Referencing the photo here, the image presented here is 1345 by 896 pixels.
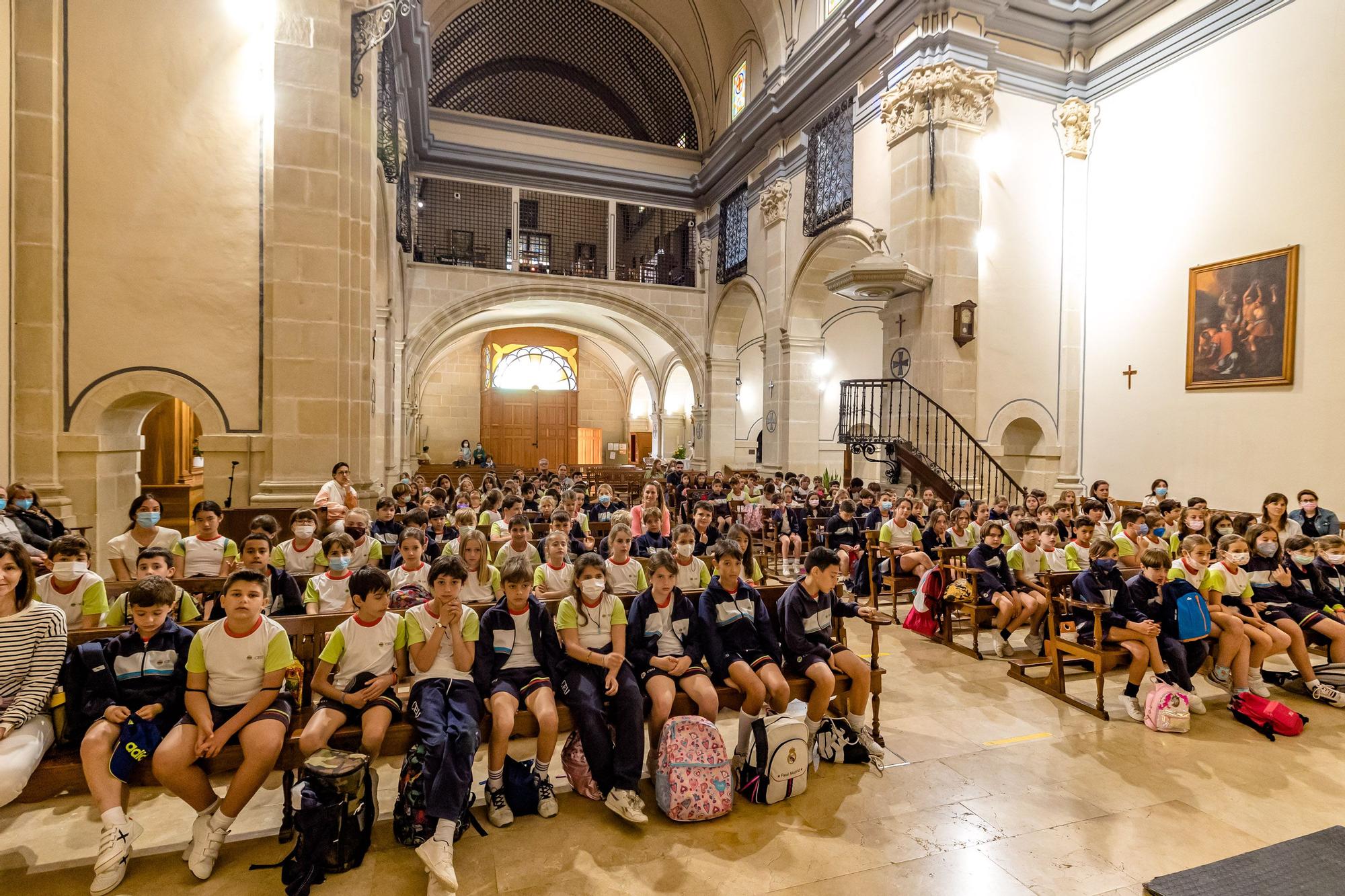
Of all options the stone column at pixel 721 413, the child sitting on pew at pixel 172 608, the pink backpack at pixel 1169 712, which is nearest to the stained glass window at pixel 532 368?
the stone column at pixel 721 413

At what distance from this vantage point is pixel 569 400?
2291 cm

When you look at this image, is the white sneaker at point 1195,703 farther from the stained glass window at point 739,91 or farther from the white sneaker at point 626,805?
the stained glass window at point 739,91

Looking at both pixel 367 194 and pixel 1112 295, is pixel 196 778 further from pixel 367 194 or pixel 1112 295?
pixel 1112 295

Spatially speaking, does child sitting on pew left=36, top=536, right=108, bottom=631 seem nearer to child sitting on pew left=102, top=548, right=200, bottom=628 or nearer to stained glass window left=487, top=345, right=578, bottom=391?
child sitting on pew left=102, top=548, right=200, bottom=628

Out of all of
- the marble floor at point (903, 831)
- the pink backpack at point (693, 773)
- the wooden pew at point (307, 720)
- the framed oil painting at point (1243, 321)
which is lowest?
the marble floor at point (903, 831)

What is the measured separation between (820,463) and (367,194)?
964cm

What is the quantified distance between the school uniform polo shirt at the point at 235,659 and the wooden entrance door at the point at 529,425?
19.5 m

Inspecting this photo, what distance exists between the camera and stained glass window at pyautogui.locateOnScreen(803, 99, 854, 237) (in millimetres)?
11219

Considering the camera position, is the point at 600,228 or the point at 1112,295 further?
the point at 600,228

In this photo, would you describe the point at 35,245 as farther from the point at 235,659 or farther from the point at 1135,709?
the point at 1135,709

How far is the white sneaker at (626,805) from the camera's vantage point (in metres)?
2.99

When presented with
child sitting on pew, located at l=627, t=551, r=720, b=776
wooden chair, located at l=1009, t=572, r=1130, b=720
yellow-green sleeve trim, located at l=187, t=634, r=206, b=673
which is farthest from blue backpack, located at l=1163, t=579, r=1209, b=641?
yellow-green sleeve trim, located at l=187, t=634, r=206, b=673

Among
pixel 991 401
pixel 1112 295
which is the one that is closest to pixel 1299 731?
pixel 991 401

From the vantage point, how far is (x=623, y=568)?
4.36 meters
